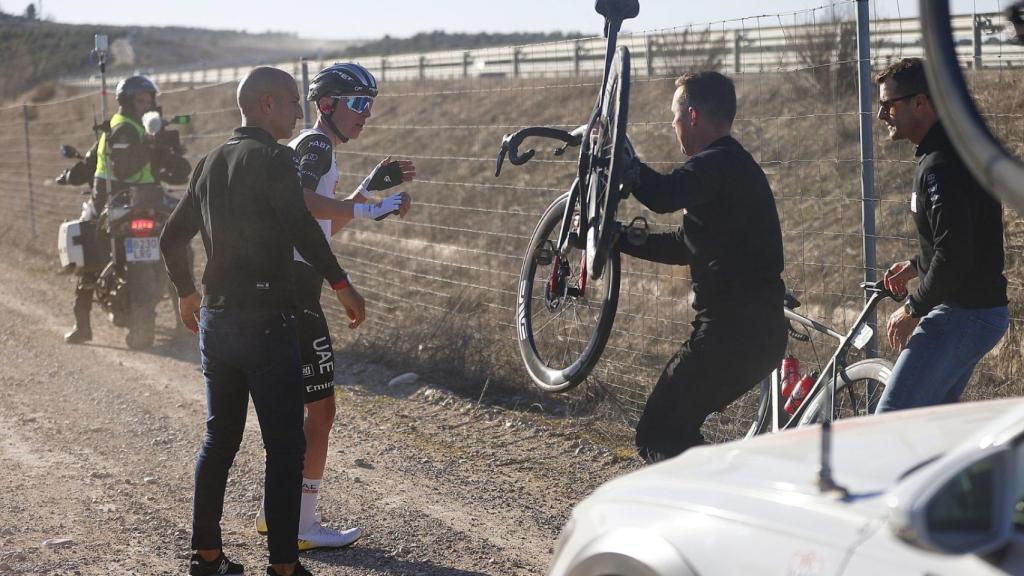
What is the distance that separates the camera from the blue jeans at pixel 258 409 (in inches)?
182

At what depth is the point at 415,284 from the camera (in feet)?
37.4

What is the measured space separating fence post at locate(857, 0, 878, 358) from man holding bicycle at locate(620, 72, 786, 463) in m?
1.30

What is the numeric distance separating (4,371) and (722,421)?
578 centimetres

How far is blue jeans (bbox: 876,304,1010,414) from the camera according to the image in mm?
4508

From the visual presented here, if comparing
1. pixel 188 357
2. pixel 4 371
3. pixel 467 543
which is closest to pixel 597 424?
pixel 467 543

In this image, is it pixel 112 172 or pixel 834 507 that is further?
pixel 112 172

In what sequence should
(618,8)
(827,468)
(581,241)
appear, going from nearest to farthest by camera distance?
(827,468), (618,8), (581,241)

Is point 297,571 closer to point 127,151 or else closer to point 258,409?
point 258,409

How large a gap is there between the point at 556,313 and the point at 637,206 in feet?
32.8

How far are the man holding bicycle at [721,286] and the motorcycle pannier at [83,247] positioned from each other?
7.37 m

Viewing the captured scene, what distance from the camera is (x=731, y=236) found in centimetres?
462

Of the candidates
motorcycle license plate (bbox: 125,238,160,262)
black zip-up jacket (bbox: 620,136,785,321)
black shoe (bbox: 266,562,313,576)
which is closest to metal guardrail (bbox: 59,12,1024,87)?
black zip-up jacket (bbox: 620,136,785,321)

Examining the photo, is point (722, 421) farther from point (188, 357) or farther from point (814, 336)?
point (188, 357)

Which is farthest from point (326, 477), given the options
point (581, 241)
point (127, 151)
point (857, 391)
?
point (127, 151)
